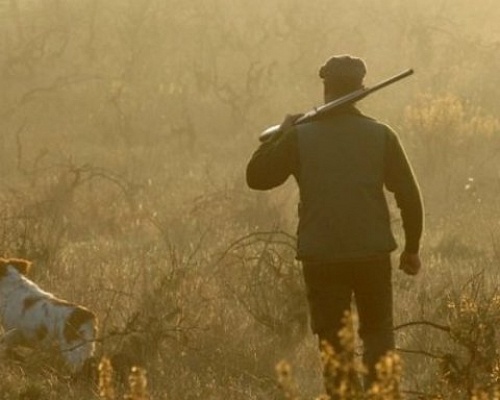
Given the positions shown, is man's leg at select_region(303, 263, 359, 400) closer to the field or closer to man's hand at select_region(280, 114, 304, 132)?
the field

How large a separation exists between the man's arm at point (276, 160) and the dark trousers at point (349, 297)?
0.45 meters

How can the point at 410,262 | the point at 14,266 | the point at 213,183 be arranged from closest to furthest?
1. the point at 410,262
2. the point at 14,266
3. the point at 213,183

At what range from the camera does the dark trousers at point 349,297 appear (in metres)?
5.94

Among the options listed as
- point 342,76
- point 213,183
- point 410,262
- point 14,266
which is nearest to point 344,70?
point 342,76

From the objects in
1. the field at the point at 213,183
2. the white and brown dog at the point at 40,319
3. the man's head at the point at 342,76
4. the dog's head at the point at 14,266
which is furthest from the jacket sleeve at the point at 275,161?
the dog's head at the point at 14,266

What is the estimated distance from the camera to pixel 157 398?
22.9 ft

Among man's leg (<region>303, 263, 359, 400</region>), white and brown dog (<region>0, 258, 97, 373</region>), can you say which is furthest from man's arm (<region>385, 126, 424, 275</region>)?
white and brown dog (<region>0, 258, 97, 373</region>)

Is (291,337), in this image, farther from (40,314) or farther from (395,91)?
(395,91)

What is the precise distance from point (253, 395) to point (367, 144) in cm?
185

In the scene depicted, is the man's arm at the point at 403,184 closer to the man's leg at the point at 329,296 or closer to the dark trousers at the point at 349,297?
the dark trousers at the point at 349,297

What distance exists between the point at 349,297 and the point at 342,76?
1.06m

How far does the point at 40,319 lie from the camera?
24.8 ft

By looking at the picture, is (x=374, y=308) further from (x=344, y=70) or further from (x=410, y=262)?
(x=344, y=70)

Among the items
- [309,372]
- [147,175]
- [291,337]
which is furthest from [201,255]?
[147,175]
